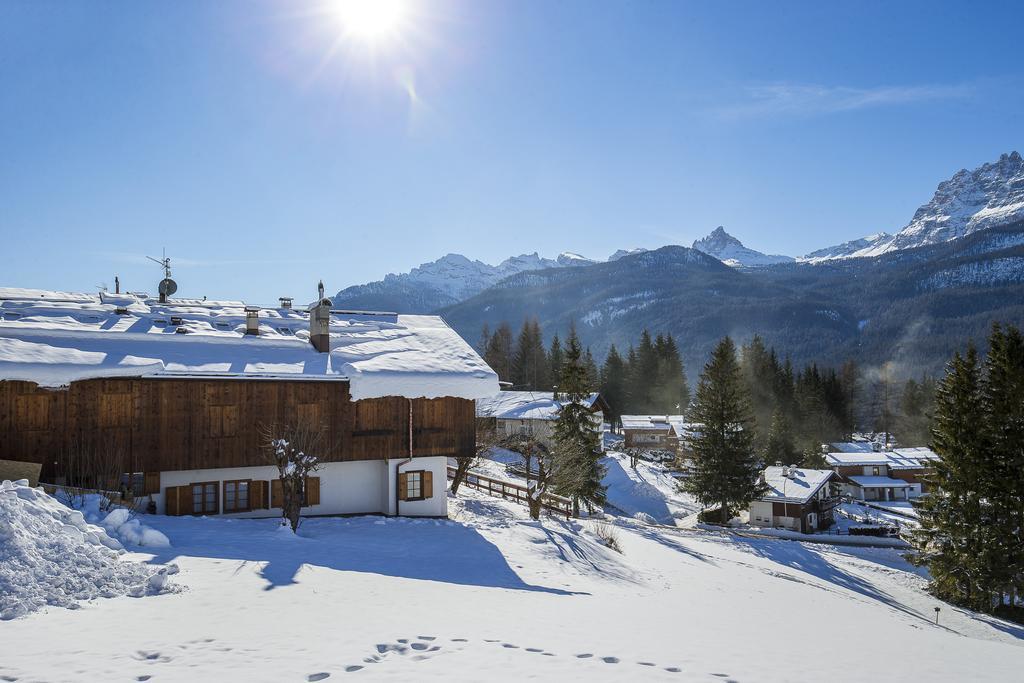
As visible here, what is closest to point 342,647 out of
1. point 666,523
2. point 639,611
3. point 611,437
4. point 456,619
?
point 456,619

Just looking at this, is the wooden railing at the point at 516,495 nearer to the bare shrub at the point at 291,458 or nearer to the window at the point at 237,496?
the bare shrub at the point at 291,458

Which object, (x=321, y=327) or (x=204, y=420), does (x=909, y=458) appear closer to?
(x=321, y=327)

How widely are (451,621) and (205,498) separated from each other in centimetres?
1398

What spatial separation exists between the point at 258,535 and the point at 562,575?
8660 millimetres

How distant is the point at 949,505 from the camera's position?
28672 mm

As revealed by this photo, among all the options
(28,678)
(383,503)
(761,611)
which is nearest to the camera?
(28,678)

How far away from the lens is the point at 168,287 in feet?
95.9

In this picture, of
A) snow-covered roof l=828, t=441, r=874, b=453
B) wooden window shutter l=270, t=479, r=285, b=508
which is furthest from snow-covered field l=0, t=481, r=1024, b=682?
snow-covered roof l=828, t=441, r=874, b=453

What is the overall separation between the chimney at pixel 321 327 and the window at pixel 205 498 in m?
6.22

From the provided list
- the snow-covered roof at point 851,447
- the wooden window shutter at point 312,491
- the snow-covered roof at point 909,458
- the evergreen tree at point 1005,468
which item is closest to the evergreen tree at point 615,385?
the snow-covered roof at point 851,447

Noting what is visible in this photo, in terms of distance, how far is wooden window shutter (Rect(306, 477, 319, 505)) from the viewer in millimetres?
22203

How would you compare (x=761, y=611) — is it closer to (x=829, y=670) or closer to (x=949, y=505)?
(x=829, y=670)

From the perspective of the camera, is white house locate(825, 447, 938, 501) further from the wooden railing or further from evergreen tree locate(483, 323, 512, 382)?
the wooden railing

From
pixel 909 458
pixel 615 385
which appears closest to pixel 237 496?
pixel 615 385
